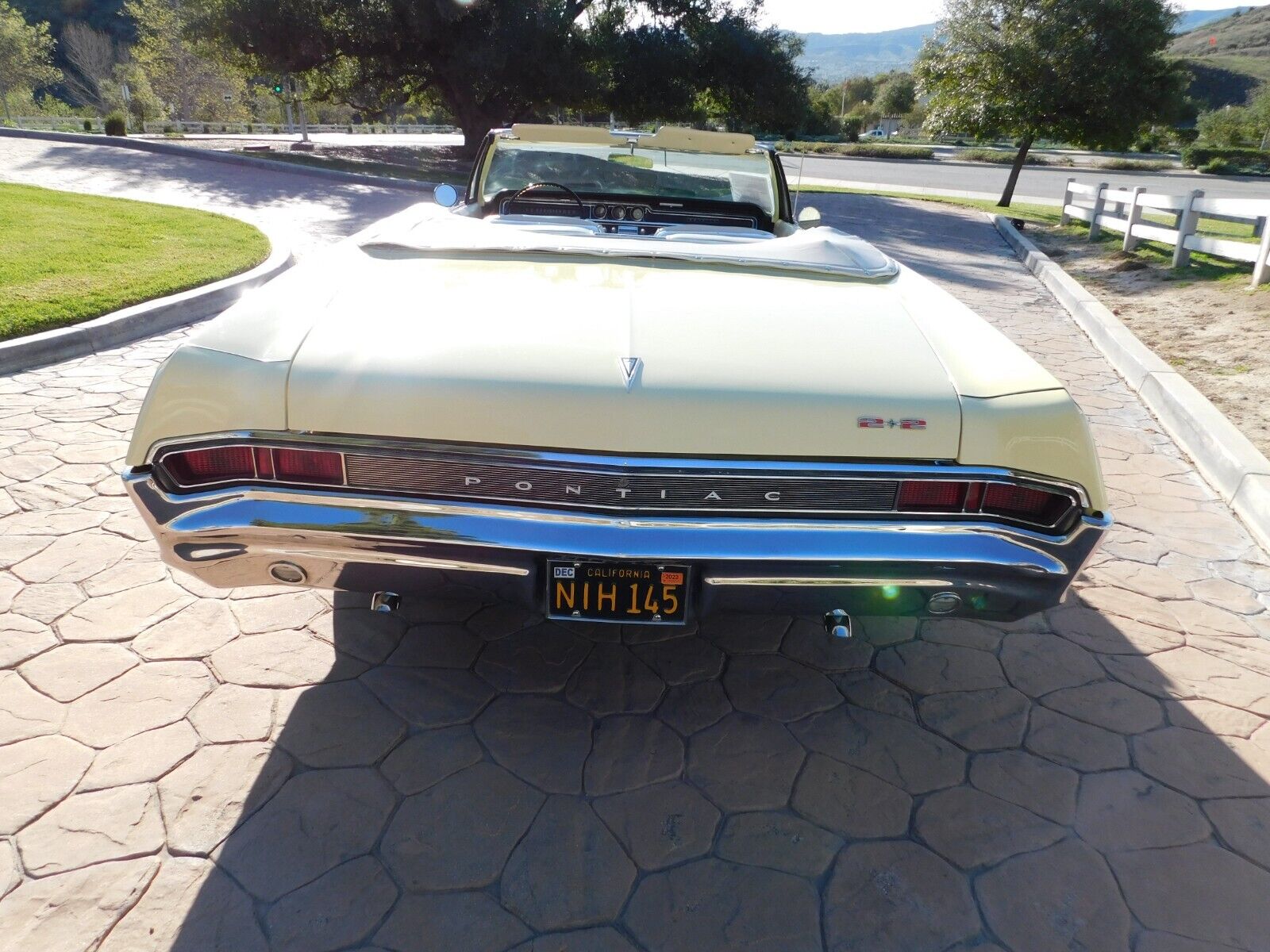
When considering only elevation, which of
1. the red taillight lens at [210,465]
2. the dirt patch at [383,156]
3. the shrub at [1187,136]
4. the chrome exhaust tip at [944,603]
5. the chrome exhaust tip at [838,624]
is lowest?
the chrome exhaust tip at [838,624]

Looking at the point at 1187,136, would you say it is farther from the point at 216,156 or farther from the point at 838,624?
the point at 838,624

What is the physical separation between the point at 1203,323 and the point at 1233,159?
39.9 m

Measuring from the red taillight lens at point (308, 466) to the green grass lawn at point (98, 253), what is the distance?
15.1 ft

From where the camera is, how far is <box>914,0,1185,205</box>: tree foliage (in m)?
15.0

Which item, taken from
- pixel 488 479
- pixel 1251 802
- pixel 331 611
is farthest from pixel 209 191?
pixel 1251 802

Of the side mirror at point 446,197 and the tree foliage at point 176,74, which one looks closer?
the side mirror at point 446,197

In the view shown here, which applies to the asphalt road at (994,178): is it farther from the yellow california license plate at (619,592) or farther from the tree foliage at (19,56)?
the tree foliage at (19,56)

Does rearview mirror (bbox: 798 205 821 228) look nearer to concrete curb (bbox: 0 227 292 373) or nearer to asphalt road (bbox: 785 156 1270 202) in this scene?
concrete curb (bbox: 0 227 292 373)

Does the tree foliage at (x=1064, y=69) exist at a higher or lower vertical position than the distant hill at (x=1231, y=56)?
lower

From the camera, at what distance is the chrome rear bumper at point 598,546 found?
194 cm

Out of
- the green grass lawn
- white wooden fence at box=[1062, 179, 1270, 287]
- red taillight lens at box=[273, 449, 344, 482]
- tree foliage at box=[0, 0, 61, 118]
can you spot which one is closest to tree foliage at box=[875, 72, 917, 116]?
tree foliage at box=[0, 0, 61, 118]

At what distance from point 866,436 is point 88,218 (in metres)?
10.5

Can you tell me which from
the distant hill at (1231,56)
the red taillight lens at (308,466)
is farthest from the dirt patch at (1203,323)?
the distant hill at (1231,56)

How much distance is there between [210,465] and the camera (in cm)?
200
